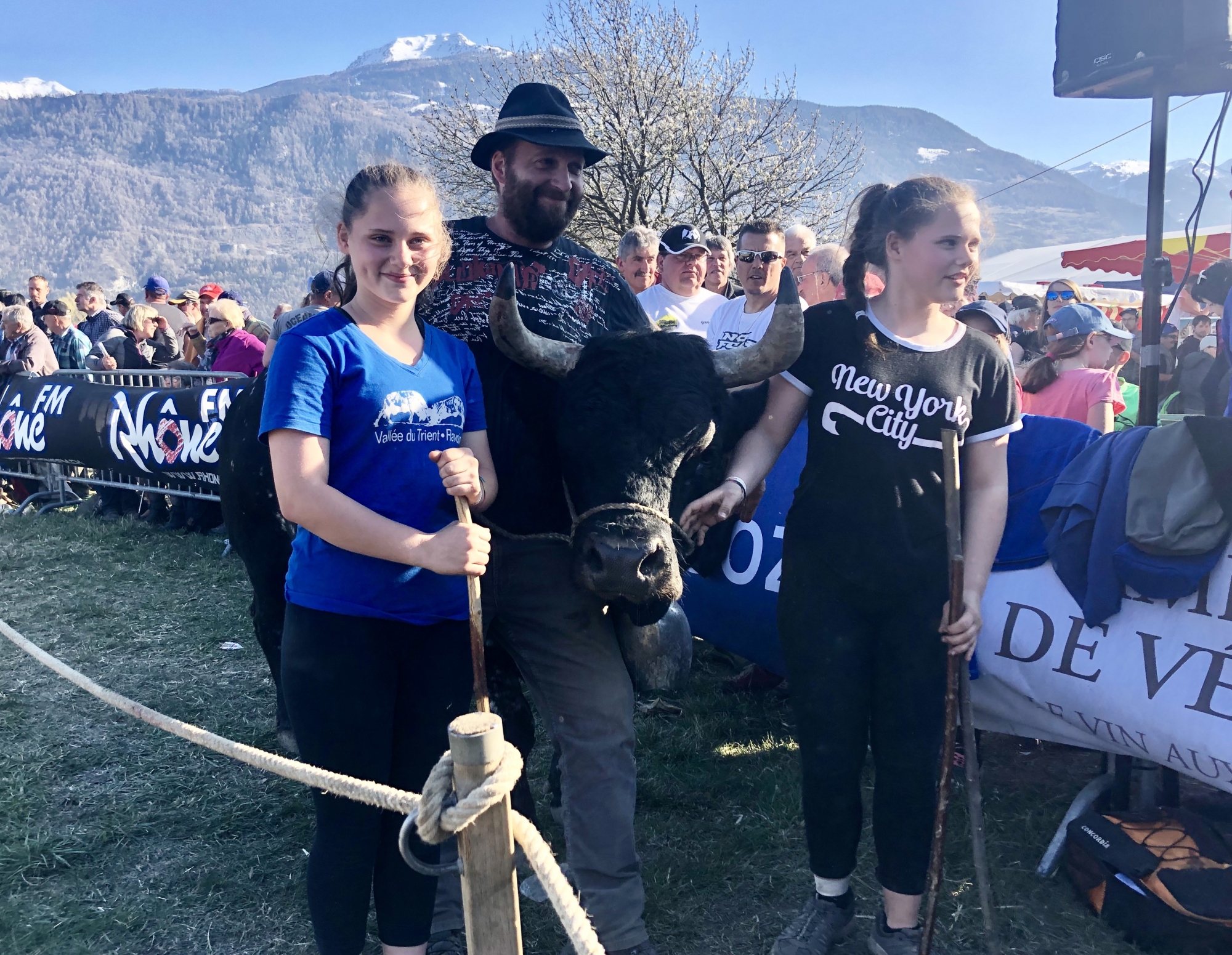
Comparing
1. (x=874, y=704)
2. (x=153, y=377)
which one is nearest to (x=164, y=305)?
(x=153, y=377)

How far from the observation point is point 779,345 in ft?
8.13

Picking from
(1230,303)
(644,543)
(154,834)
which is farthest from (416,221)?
(1230,303)

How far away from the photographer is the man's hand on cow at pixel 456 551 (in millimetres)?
1825

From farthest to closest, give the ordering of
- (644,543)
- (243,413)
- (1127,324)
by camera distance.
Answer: (1127,324)
(243,413)
(644,543)

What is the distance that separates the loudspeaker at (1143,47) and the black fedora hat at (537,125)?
3570mm

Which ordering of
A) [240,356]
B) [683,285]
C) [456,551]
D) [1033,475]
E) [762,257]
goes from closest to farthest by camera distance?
[456,551] → [1033,475] → [762,257] → [683,285] → [240,356]

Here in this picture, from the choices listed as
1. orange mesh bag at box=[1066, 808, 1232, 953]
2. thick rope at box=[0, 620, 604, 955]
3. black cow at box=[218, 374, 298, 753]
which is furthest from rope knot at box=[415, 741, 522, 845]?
orange mesh bag at box=[1066, 808, 1232, 953]

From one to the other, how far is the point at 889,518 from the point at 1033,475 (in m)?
1.19

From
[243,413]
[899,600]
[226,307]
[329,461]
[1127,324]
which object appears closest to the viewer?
[329,461]

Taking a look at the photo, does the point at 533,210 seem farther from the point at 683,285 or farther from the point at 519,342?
the point at 683,285

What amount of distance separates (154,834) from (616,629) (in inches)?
86.6

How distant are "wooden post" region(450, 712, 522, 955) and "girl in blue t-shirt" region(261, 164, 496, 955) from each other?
56 cm

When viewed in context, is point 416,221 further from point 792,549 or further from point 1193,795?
point 1193,795

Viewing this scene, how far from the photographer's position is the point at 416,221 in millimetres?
2023
